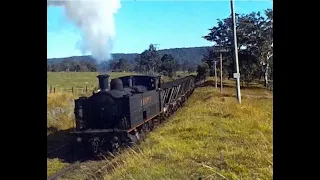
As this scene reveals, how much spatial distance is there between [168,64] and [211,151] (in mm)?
4274

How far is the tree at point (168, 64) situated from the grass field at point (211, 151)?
1.44 metres

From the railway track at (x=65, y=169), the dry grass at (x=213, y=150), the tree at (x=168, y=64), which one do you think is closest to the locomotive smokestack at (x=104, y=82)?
the tree at (x=168, y=64)

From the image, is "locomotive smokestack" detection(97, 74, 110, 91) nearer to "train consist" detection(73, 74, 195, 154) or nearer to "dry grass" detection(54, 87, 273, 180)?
"train consist" detection(73, 74, 195, 154)

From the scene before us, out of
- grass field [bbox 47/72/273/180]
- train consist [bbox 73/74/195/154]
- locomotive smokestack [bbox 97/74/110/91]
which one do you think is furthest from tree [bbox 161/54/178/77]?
grass field [bbox 47/72/273/180]

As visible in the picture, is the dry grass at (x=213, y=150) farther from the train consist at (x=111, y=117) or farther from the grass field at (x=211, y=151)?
the train consist at (x=111, y=117)

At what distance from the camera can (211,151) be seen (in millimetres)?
5387

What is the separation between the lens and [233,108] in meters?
8.01

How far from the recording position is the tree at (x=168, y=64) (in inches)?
330

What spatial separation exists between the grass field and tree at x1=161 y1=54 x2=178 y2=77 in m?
1.44

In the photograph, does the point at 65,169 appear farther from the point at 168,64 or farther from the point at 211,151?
the point at 168,64
